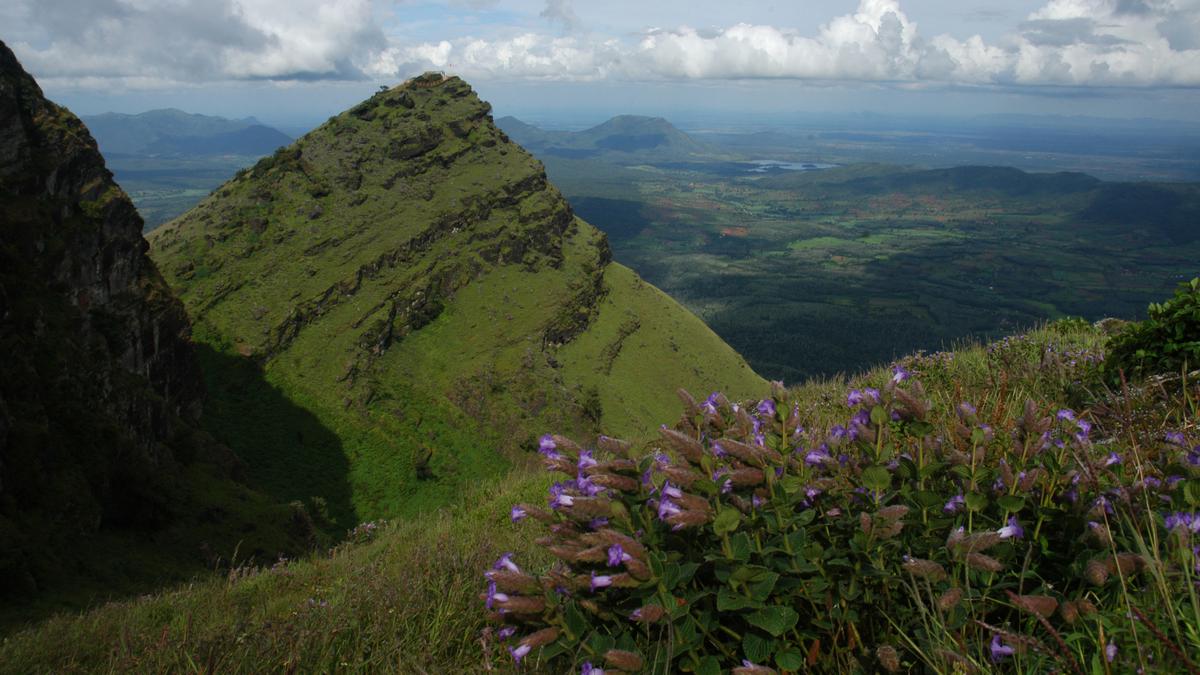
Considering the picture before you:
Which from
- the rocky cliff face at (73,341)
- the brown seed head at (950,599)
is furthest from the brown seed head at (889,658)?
the rocky cliff face at (73,341)

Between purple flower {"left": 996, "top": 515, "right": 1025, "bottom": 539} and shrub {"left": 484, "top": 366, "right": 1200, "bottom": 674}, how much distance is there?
10mm

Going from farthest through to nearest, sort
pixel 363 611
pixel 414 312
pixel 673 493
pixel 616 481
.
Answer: pixel 414 312 → pixel 363 611 → pixel 616 481 → pixel 673 493

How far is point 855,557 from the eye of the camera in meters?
2.83

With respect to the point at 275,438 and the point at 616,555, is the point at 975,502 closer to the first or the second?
the point at 616,555

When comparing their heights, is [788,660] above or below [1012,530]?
below

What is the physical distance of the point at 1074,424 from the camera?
122 inches

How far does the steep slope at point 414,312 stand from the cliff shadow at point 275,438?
21cm

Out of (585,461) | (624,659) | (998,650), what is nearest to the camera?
(998,650)

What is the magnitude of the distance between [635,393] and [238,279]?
42804 mm

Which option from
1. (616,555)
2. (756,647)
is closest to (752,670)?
(756,647)

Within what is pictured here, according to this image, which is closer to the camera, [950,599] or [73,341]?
[950,599]

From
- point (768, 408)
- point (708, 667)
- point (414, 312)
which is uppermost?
point (768, 408)

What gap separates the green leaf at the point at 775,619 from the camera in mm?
2387

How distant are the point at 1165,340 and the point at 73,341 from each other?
33084 mm
